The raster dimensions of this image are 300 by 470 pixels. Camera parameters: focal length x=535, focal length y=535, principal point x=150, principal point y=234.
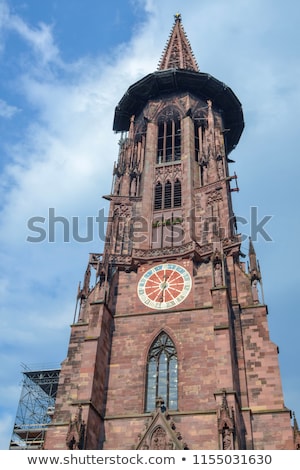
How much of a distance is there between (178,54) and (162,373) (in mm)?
36413

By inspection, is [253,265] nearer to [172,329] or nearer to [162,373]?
[172,329]

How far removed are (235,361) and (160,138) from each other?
67.1 ft

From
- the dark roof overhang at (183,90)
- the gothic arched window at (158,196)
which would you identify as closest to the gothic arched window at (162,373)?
the gothic arched window at (158,196)

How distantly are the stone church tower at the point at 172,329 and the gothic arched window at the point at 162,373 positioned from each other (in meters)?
0.05

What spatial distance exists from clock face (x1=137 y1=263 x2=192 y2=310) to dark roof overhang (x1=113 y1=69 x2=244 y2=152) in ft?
54.1

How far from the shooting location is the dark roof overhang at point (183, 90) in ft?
138

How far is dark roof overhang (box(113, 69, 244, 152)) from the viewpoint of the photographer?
1657 inches

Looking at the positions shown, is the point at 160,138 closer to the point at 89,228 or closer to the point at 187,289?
the point at 89,228

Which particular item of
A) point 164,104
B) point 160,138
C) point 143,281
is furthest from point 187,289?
point 164,104

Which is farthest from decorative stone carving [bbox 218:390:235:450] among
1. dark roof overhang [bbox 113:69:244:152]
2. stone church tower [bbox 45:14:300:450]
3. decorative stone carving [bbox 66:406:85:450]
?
dark roof overhang [bbox 113:69:244:152]

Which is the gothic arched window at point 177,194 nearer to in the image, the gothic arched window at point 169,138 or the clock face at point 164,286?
the gothic arched window at point 169,138

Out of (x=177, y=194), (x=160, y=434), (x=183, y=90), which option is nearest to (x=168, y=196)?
(x=177, y=194)

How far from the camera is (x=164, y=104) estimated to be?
41.8 meters
